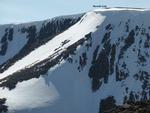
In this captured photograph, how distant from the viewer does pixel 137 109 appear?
34.0 m

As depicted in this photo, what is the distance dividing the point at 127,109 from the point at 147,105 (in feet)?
4.43

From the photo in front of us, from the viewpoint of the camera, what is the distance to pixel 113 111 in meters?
35.7

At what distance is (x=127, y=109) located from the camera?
34531 mm

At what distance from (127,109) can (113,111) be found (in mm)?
1421

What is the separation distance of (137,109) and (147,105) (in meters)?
1.26

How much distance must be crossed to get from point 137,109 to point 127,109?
754mm

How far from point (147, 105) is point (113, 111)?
2.14 metres

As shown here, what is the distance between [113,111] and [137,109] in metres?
2.16

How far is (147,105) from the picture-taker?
115 ft
